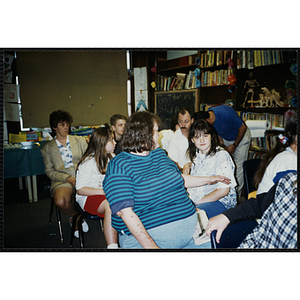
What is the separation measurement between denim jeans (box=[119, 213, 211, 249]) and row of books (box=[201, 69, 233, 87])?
1.92m

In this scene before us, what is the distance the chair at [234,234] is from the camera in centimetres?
139

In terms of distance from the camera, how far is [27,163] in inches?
67.4

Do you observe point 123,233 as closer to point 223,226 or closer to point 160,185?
point 160,185

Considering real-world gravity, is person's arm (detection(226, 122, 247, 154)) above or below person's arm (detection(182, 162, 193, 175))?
above

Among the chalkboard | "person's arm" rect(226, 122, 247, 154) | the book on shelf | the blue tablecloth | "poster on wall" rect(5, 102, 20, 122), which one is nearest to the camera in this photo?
"poster on wall" rect(5, 102, 20, 122)

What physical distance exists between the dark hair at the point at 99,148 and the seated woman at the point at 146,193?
357 millimetres

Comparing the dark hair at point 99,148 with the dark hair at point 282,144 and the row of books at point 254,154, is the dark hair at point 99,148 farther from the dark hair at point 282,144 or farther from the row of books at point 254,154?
the row of books at point 254,154

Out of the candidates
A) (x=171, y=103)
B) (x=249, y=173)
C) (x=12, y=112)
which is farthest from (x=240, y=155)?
(x=12, y=112)

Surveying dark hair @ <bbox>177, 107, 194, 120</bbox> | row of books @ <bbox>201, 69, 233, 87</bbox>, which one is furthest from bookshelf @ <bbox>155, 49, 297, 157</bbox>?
dark hair @ <bbox>177, 107, 194, 120</bbox>

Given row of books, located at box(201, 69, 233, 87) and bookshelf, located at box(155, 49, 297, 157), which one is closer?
bookshelf, located at box(155, 49, 297, 157)

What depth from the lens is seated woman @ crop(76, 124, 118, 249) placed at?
1.73 meters

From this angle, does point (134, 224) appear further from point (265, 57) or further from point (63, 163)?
point (265, 57)

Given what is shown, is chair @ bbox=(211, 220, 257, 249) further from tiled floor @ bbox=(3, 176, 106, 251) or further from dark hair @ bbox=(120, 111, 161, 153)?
tiled floor @ bbox=(3, 176, 106, 251)

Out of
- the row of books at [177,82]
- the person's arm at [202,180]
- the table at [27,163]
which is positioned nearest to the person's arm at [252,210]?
the person's arm at [202,180]
